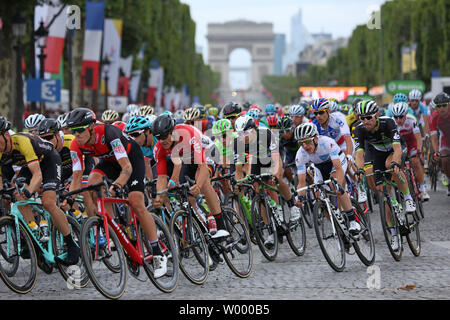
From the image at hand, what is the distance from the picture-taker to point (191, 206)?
8.57 m

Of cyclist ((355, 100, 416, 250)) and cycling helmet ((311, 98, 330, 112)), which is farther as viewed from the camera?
cycling helmet ((311, 98, 330, 112))

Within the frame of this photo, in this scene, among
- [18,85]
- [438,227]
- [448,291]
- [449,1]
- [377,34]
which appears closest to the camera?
[448,291]

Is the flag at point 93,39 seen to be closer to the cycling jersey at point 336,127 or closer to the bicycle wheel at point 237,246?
the cycling jersey at point 336,127

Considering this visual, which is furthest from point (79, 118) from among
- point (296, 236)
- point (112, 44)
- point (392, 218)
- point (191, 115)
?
point (112, 44)

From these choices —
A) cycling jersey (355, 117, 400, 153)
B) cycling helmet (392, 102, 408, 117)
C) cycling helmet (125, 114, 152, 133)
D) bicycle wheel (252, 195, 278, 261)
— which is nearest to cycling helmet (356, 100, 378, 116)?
cycling jersey (355, 117, 400, 153)

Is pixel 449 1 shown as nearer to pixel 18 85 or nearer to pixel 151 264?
pixel 18 85

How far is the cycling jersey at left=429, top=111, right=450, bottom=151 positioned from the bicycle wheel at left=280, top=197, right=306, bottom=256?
4.88 metres

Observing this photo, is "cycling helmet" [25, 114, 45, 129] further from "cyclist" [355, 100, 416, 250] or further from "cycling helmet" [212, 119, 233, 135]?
"cyclist" [355, 100, 416, 250]

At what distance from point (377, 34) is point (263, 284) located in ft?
229

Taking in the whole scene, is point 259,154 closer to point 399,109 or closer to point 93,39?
point 399,109

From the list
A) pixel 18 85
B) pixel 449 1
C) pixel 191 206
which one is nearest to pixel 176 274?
pixel 191 206

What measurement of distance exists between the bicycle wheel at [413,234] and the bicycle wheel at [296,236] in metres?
1.23

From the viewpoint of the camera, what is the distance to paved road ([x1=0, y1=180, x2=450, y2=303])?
761 cm
